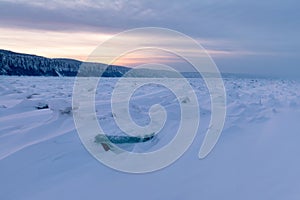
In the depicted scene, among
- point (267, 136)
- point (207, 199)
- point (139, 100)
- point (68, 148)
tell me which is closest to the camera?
point (207, 199)

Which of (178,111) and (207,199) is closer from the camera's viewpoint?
(207,199)

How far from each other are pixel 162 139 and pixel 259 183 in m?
1.86

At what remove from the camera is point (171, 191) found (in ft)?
9.74

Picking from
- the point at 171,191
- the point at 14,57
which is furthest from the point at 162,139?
the point at 14,57

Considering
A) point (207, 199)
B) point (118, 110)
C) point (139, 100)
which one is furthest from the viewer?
point (139, 100)

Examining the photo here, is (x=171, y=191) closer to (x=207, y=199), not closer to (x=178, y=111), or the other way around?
(x=207, y=199)

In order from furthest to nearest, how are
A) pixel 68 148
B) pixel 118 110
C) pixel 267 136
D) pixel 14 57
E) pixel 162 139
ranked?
pixel 14 57, pixel 118 110, pixel 267 136, pixel 162 139, pixel 68 148

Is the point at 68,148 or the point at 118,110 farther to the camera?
the point at 118,110

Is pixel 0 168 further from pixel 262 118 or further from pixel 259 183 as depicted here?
pixel 262 118

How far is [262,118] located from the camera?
22.5 ft

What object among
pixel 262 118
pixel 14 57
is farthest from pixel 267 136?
pixel 14 57

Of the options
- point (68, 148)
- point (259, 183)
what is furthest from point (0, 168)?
point (259, 183)

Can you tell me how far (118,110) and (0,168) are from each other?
336cm

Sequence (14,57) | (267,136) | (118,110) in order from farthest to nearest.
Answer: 1. (14,57)
2. (118,110)
3. (267,136)
